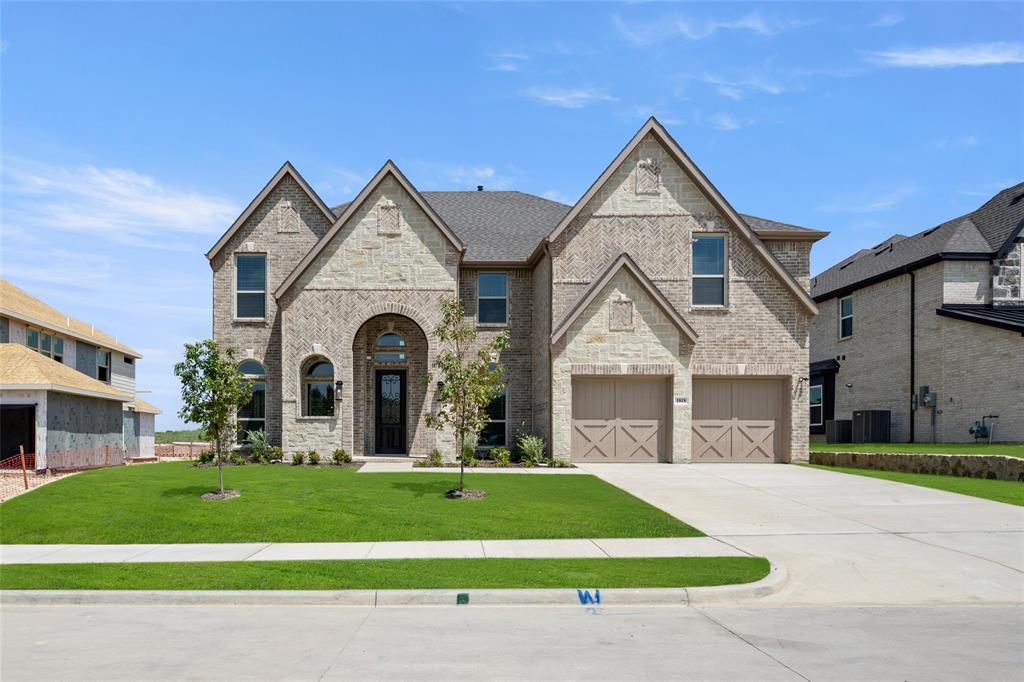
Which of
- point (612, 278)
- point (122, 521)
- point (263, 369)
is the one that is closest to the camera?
point (122, 521)

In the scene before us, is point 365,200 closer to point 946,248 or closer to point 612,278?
point 612,278

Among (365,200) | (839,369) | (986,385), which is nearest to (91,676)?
(365,200)

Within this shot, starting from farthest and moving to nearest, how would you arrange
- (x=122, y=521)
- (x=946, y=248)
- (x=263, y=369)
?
(x=946, y=248), (x=263, y=369), (x=122, y=521)

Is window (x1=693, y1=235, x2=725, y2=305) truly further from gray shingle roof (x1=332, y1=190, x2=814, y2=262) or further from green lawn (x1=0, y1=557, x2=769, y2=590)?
green lawn (x1=0, y1=557, x2=769, y2=590)

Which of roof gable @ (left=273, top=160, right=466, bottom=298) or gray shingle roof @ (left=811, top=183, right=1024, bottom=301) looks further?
gray shingle roof @ (left=811, top=183, right=1024, bottom=301)

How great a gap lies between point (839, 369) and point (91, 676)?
34.9 metres

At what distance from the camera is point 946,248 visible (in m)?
29.2

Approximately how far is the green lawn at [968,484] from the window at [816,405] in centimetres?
1598

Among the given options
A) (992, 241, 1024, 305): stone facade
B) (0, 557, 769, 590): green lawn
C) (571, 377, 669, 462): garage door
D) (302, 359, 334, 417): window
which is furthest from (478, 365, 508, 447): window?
(992, 241, 1024, 305): stone facade

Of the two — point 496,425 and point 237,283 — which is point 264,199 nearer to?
point 237,283

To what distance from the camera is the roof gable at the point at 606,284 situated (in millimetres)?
23266

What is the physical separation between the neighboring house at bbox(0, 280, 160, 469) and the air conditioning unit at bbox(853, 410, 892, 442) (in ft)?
98.9

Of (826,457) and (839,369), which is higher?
(839,369)

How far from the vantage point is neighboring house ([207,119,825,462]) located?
2362 cm
